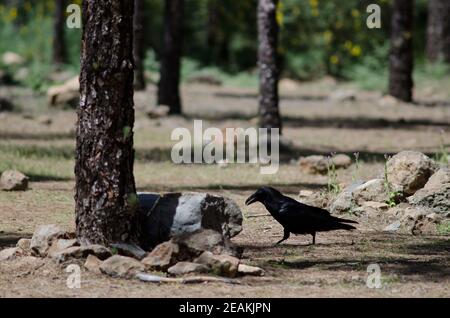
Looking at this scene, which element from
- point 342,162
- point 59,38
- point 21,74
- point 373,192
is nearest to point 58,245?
point 373,192

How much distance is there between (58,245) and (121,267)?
0.81 meters

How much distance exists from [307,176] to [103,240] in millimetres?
5970

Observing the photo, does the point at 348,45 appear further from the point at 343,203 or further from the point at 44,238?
the point at 44,238

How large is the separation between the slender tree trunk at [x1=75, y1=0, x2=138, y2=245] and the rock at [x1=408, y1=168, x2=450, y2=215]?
11.1 feet

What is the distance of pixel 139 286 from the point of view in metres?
7.20

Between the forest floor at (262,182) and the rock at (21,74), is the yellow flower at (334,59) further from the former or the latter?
the rock at (21,74)

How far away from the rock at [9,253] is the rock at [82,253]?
40 cm

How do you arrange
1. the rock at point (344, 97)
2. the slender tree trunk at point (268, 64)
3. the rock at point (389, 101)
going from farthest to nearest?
the rock at point (344, 97)
the rock at point (389, 101)
the slender tree trunk at point (268, 64)

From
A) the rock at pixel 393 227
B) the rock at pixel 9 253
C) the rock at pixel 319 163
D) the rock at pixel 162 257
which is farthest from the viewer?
the rock at pixel 319 163

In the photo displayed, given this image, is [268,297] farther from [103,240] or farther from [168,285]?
[103,240]

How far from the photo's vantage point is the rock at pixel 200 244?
25.2 ft

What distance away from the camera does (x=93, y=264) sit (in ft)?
25.2

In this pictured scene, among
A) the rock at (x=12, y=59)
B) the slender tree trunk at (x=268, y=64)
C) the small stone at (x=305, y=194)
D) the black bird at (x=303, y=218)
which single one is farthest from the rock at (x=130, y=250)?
the rock at (x=12, y=59)
